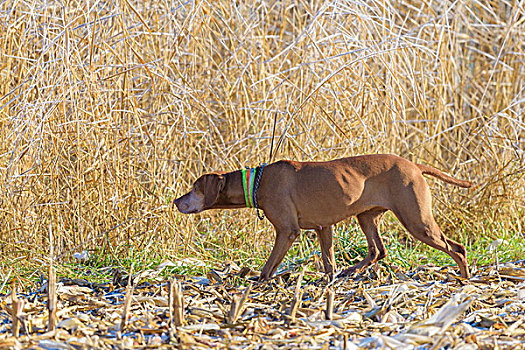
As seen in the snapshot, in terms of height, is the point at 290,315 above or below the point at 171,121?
below

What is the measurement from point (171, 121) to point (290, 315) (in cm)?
254

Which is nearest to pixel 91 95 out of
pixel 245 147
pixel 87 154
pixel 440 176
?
pixel 87 154

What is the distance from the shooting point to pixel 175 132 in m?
5.14

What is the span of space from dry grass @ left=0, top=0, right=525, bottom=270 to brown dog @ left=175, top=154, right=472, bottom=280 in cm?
55

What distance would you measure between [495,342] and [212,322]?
128 cm

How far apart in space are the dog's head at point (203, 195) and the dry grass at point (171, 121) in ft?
1.31

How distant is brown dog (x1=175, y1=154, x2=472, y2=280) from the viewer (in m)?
4.16

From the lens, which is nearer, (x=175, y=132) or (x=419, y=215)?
(x=419, y=215)

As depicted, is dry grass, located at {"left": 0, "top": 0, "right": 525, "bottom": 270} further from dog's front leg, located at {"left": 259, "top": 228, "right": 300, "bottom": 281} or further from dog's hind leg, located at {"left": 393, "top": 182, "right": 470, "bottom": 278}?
dog's hind leg, located at {"left": 393, "top": 182, "right": 470, "bottom": 278}

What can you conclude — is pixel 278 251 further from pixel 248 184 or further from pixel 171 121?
pixel 171 121

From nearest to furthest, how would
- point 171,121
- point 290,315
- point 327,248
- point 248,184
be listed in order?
point 290,315 < point 248,184 < point 327,248 < point 171,121

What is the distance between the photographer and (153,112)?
17.2ft

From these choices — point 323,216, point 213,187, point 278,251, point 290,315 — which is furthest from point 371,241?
point 290,315

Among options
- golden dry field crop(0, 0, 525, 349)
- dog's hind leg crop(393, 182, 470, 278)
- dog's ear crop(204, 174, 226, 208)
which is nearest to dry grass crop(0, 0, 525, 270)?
golden dry field crop(0, 0, 525, 349)
